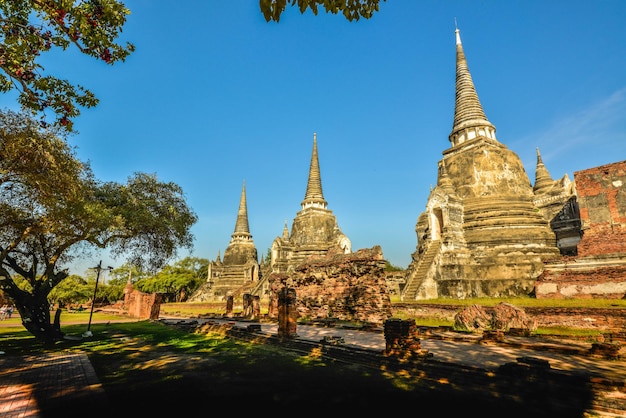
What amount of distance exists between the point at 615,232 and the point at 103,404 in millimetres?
19612

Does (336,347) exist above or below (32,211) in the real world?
below

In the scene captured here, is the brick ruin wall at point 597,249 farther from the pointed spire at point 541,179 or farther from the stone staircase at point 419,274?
the pointed spire at point 541,179

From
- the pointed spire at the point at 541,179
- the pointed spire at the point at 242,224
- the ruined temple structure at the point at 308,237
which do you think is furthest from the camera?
the pointed spire at the point at 242,224

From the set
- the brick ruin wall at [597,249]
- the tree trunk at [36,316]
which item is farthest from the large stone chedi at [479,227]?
the tree trunk at [36,316]

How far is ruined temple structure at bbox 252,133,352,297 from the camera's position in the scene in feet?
106

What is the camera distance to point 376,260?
15281mm

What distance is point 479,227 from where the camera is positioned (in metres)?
20.1

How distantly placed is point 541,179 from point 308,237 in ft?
69.4

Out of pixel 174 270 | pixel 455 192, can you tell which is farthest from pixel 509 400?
pixel 174 270

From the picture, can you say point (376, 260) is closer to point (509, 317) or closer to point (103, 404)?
point (509, 317)

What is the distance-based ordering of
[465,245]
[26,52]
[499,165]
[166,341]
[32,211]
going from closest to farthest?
1. [26,52]
2. [32,211]
3. [166,341]
4. [465,245]
5. [499,165]

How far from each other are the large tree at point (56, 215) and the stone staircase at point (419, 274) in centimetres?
1137

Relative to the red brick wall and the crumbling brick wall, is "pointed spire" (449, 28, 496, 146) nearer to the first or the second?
the red brick wall

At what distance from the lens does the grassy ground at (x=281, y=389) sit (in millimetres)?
4531
